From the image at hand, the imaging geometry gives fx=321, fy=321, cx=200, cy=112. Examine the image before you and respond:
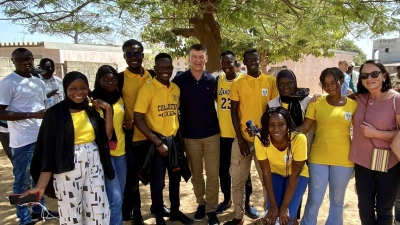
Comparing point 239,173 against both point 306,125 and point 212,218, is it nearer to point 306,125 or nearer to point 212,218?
point 212,218

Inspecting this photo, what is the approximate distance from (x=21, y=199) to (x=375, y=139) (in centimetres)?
287

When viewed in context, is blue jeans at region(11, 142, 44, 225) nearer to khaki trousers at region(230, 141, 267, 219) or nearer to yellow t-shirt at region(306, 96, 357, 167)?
khaki trousers at region(230, 141, 267, 219)

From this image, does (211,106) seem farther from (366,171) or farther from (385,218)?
(385,218)

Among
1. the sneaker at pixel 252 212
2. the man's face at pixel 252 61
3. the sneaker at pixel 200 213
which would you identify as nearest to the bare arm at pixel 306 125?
the man's face at pixel 252 61

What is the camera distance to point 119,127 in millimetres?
3117

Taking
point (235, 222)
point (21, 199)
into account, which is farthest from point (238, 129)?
point (21, 199)

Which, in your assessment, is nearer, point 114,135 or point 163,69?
point 114,135

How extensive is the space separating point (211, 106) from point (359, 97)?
1.49 metres

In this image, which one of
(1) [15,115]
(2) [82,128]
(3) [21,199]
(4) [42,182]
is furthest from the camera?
(1) [15,115]

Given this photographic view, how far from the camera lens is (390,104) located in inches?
105

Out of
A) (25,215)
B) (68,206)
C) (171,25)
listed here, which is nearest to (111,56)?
(171,25)

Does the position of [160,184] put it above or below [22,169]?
below

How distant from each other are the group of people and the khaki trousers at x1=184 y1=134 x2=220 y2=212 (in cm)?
1

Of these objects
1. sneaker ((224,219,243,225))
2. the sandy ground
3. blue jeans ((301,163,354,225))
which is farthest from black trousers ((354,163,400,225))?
sneaker ((224,219,243,225))
